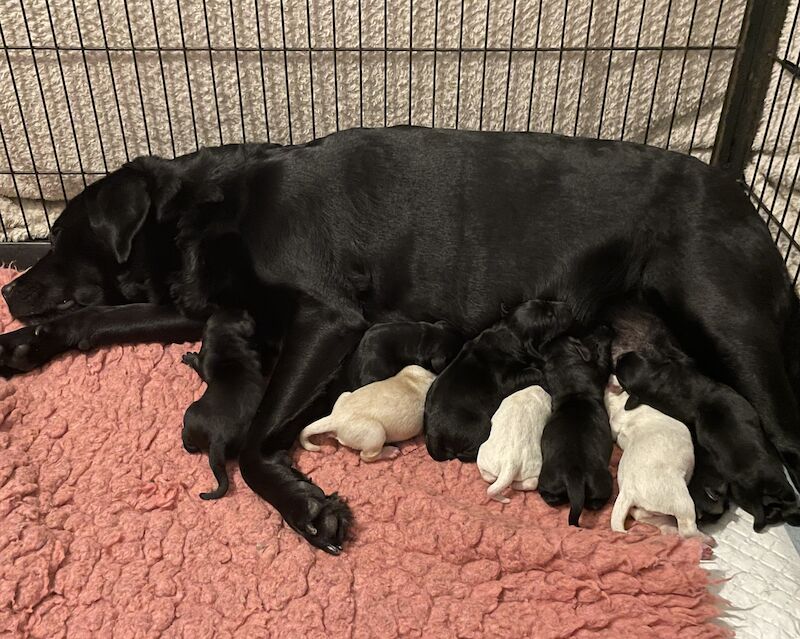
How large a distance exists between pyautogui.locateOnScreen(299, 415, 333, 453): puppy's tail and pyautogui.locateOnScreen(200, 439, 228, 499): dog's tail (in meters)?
0.22

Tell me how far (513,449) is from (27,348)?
1.50m

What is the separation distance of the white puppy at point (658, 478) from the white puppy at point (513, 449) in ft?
0.69

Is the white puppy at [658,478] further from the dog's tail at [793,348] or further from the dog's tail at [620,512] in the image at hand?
the dog's tail at [793,348]

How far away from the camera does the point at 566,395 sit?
1.99 m

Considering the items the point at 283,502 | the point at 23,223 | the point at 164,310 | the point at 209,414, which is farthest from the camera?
the point at 23,223

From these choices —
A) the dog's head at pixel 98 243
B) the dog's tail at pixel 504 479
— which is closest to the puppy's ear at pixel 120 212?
the dog's head at pixel 98 243

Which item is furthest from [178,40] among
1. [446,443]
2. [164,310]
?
[446,443]

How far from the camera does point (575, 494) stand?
178 cm

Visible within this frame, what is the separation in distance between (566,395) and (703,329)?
432 millimetres

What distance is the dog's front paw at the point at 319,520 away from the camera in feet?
5.85

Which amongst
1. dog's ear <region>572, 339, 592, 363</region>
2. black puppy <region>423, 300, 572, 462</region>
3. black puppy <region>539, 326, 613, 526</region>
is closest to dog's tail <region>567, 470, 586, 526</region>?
black puppy <region>539, 326, 613, 526</region>

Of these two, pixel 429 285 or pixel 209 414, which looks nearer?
pixel 209 414

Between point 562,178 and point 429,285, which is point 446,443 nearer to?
point 429,285

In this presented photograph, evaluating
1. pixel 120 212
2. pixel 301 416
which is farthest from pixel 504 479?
pixel 120 212
